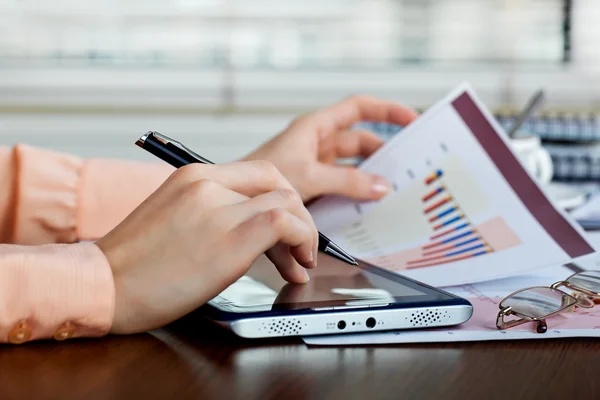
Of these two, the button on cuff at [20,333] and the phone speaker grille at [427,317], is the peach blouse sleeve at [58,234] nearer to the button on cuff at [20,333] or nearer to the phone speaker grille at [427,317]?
the button on cuff at [20,333]

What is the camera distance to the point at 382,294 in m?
0.56

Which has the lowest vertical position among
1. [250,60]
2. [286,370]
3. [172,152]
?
[286,370]

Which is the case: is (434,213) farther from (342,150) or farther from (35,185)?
(35,185)

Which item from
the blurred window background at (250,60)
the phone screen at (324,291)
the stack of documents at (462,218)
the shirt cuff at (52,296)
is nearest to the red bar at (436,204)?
the stack of documents at (462,218)

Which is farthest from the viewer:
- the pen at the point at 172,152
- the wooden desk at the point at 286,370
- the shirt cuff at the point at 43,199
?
the shirt cuff at the point at 43,199

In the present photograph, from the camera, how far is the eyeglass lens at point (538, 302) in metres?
0.54

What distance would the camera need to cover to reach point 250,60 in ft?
8.06

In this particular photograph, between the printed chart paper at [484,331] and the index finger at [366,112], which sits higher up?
the index finger at [366,112]

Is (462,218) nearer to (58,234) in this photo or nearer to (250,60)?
(58,234)

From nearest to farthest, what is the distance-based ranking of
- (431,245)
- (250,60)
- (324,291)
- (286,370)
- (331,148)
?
1. (286,370)
2. (324,291)
3. (431,245)
4. (331,148)
5. (250,60)

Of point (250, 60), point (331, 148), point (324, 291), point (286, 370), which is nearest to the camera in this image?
point (286, 370)

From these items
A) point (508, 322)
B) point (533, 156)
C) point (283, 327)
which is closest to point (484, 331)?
point (508, 322)

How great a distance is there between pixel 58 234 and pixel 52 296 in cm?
43

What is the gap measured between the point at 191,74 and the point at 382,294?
1.93 metres
